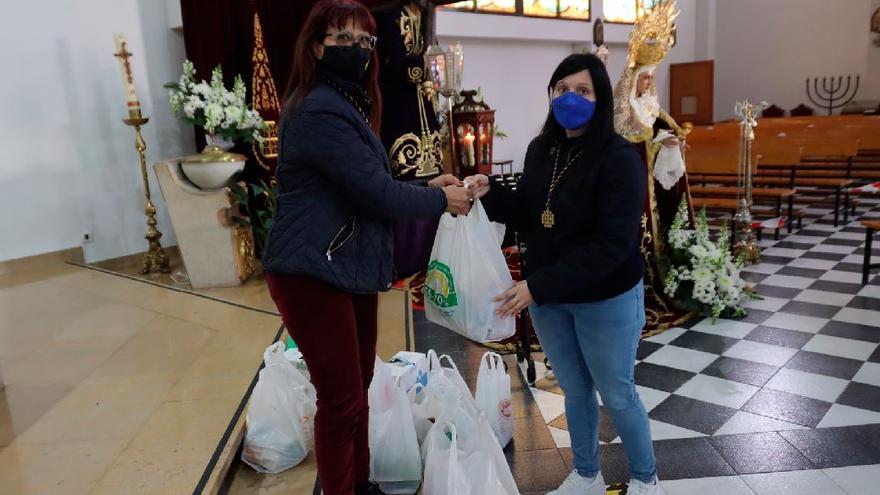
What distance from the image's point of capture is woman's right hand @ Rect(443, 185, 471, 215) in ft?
5.78

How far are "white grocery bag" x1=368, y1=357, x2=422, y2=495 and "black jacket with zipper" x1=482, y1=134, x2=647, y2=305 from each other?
24.5 inches

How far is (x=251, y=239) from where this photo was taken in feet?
15.0

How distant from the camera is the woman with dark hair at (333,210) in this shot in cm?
151

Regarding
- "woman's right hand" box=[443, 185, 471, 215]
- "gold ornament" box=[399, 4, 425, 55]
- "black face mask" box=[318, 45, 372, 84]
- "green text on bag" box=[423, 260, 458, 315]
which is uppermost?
"gold ornament" box=[399, 4, 425, 55]

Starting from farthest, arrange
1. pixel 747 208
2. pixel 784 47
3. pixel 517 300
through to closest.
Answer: pixel 784 47 → pixel 747 208 → pixel 517 300

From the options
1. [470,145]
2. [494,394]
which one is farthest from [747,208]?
[494,394]

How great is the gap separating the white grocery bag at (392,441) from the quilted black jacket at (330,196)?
0.58m

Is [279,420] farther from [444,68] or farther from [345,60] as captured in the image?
[444,68]

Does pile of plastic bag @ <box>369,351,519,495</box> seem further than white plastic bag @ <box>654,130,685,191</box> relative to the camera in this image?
No

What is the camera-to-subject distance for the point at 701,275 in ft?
12.8

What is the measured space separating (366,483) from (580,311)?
0.82 meters

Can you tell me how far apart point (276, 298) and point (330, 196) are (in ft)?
1.00

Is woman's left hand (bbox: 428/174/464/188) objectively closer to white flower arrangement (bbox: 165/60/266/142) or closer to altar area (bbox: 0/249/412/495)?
altar area (bbox: 0/249/412/495)

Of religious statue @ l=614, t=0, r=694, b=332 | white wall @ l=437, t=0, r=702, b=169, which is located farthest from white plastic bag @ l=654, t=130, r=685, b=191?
white wall @ l=437, t=0, r=702, b=169
